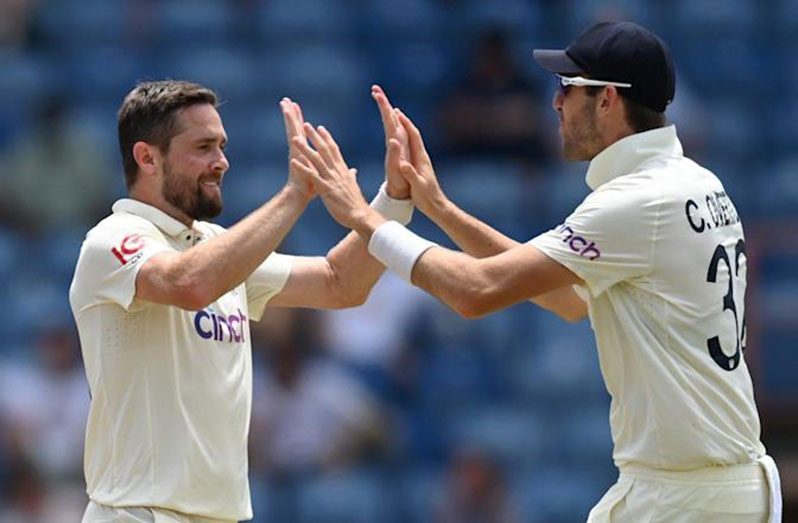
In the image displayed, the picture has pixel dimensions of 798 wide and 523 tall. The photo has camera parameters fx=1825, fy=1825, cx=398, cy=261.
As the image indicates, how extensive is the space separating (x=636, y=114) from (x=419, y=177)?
72 cm

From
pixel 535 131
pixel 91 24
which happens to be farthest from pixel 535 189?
pixel 91 24

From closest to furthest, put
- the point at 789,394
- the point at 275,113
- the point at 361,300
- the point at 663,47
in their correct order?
the point at 663,47, the point at 361,300, the point at 789,394, the point at 275,113

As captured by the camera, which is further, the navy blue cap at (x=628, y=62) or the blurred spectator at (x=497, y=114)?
the blurred spectator at (x=497, y=114)

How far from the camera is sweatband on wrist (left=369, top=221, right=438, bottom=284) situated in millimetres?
5324

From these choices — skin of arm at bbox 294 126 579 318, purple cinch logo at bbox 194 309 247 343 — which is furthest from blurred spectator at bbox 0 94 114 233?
skin of arm at bbox 294 126 579 318

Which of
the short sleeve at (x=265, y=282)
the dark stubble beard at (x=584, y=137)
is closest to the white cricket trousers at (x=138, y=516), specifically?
the short sleeve at (x=265, y=282)

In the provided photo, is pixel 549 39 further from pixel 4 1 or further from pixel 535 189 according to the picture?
pixel 4 1

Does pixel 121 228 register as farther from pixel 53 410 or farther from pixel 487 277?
pixel 53 410

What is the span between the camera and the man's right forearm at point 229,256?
17.0 feet

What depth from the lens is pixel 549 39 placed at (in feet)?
38.5

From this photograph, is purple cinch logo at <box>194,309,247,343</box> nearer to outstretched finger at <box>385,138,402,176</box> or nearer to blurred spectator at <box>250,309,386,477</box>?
outstretched finger at <box>385,138,402,176</box>

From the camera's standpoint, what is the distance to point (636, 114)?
5344 mm

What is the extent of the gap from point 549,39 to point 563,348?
2536 millimetres

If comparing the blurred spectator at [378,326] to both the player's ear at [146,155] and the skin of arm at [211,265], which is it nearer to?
the player's ear at [146,155]
